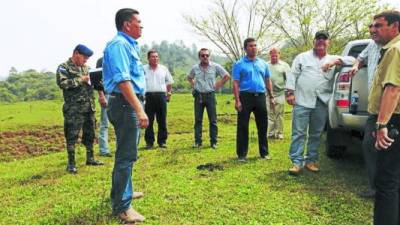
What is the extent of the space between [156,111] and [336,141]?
3895 millimetres

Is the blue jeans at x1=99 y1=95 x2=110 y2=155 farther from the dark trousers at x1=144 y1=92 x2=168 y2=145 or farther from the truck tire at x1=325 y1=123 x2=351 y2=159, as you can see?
the truck tire at x1=325 y1=123 x2=351 y2=159

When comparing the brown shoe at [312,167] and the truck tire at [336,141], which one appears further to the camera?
the truck tire at [336,141]

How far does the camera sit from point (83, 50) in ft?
22.0

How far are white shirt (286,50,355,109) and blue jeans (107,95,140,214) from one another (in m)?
2.78

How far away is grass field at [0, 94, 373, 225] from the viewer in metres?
4.48

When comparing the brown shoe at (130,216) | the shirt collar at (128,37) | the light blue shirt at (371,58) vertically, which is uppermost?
the shirt collar at (128,37)

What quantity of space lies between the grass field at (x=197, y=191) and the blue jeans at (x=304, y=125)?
0.33 meters

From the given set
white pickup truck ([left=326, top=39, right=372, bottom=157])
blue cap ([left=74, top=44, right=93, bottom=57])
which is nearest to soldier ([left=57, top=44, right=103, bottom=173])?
blue cap ([left=74, top=44, right=93, bottom=57])

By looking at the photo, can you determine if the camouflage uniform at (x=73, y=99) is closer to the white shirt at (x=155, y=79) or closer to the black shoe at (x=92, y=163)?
the black shoe at (x=92, y=163)

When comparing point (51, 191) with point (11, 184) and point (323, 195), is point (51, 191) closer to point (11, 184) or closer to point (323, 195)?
point (11, 184)

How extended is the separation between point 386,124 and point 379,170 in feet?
1.24

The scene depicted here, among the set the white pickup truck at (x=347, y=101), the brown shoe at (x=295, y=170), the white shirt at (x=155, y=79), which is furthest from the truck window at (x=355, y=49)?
the white shirt at (x=155, y=79)

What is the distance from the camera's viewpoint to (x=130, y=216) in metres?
4.27

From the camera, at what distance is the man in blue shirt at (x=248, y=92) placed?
7.10m
